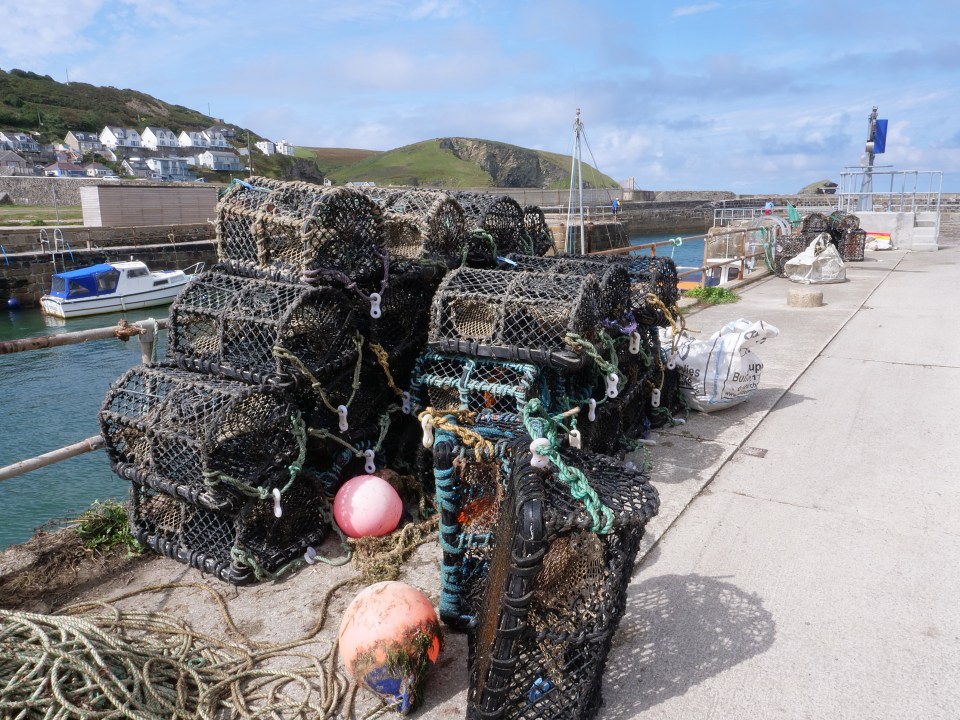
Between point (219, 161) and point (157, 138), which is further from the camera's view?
point (157, 138)

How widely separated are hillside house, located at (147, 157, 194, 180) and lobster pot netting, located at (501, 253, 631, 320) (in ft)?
259

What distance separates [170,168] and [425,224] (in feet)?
280

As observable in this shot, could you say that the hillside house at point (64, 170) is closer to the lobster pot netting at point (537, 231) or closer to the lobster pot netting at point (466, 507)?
the lobster pot netting at point (537, 231)

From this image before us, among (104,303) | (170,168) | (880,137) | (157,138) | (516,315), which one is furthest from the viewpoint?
(157,138)

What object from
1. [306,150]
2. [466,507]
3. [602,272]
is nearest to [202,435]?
[466,507]

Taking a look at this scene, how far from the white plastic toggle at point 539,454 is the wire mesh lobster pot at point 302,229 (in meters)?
1.80

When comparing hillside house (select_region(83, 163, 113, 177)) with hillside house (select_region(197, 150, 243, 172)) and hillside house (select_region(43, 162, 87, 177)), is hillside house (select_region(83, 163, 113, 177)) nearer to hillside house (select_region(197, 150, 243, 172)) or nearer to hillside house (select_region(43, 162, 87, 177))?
hillside house (select_region(43, 162, 87, 177))

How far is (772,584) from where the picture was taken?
326 cm

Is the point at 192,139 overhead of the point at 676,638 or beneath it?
overhead

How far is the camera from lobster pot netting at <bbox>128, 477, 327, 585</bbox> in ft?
10.9

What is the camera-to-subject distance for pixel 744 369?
5.59 m

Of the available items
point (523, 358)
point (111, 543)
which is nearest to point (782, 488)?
point (523, 358)

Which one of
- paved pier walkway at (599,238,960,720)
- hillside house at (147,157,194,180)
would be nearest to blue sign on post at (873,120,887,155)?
paved pier walkway at (599,238,960,720)

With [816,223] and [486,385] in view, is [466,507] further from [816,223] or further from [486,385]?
[816,223]
